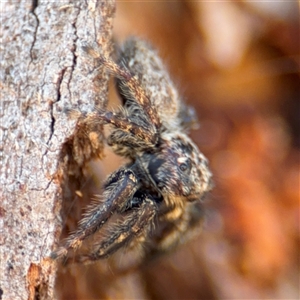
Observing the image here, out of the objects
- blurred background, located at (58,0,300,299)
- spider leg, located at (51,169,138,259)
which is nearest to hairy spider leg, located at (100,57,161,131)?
spider leg, located at (51,169,138,259)

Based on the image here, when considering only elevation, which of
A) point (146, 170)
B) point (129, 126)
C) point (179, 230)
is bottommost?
point (179, 230)

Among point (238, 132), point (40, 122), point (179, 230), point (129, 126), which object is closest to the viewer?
point (40, 122)

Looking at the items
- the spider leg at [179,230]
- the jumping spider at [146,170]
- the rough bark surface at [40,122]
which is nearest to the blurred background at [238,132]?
the spider leg at [179,230]

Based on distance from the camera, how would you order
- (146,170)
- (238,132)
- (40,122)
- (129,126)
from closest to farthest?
(40,122)
(129,126)
(146,170)
(238,132)

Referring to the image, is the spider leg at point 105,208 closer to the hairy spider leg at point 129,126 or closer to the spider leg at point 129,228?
the spider leg at point 129,228

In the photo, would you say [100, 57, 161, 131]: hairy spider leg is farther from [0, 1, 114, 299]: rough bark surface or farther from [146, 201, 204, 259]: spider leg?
[146, 201, 204, 259]: spider leg

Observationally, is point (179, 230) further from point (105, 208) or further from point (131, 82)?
point (131, 82)

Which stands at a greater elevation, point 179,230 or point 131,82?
point 131,82

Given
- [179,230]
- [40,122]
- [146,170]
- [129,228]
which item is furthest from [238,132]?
[40,122]
